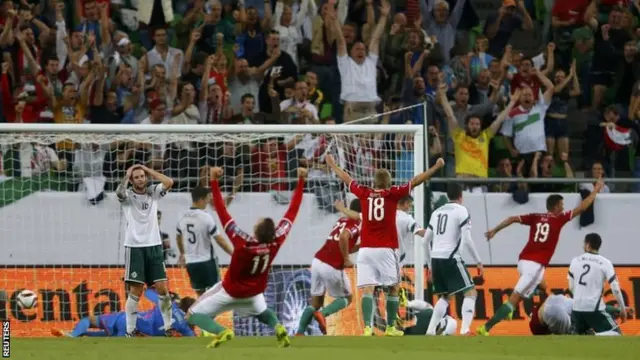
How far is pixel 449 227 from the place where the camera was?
16.4m

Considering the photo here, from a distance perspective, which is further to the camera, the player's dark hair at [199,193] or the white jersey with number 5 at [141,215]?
the player's dark hair at [199,193]

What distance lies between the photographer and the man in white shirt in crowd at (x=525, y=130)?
2017cm

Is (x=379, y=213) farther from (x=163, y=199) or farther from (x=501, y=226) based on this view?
(x=163, y=199)

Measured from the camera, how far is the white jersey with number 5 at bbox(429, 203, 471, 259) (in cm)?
1634

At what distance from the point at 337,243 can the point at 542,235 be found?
104 inches

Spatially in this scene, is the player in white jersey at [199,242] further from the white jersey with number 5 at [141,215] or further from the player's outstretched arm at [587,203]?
the player's outstretched arm at [587,203]

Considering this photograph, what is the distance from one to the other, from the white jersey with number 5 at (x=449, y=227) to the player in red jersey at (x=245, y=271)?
11.0ft

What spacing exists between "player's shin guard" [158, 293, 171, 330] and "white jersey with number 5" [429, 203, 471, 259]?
3318mm

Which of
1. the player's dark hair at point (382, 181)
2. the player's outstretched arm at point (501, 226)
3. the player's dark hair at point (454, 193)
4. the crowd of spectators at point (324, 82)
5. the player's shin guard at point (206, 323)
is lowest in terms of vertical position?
the player's shin guard at point (206, 323)

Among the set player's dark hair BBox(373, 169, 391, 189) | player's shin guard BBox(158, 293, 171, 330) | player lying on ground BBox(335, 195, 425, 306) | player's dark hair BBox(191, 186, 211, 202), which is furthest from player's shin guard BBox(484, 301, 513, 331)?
player's shin guard BBox(158, 293, 171, 330)

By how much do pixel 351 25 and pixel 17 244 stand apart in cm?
622

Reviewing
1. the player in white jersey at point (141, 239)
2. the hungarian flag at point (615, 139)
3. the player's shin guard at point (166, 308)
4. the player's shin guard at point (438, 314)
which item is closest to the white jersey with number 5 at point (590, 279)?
the player's shin guard at point (438, 314)

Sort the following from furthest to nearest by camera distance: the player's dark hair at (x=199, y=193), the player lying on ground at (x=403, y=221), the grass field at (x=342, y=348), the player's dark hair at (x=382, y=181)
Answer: the player's dark hair at (x=199, y=193) < the player lying on ground at (x=403, y=221) < the player's dark hair at (x=382, y=181) < the grass field at (x=342, y=348)

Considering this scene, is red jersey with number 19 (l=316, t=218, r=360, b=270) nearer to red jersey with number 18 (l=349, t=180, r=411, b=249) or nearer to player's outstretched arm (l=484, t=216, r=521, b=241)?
red jersey with number 18 (l=349, t=180, r=411, b=249)
